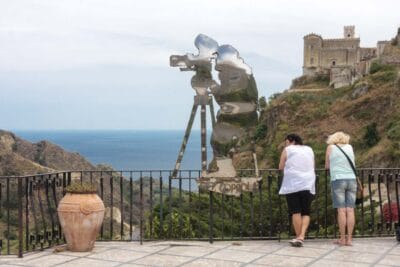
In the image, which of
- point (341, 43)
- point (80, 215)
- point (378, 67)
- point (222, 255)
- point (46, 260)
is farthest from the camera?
point (341, 43)

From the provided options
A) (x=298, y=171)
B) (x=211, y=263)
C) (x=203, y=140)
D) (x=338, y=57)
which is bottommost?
(x=211, y=263)

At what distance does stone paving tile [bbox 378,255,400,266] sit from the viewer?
7.50 meters

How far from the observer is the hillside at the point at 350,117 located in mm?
52000

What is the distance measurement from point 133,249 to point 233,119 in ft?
7.83

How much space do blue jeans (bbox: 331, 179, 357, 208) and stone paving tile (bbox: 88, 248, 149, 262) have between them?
2.86m

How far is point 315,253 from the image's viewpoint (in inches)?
318

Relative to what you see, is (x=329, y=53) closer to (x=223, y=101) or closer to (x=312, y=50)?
(x=312, y=50)

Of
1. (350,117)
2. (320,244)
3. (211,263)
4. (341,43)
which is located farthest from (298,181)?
(341,43)

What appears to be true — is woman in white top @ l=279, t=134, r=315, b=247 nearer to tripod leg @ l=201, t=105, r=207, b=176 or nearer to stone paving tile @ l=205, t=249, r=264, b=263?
stone paving tile @ l=205, t=249, r=264, b=263

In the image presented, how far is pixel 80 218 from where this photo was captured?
784 cm

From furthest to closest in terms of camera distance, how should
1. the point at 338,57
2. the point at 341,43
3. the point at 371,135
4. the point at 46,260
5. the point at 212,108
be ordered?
the point at 341,43, the point at 338,57, the point at 371,135, the point at 212,108, the point at 46,260

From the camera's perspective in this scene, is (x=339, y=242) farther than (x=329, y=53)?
No

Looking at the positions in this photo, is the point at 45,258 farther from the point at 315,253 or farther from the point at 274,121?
the point at 274,121

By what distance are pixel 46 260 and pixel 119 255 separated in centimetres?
96
